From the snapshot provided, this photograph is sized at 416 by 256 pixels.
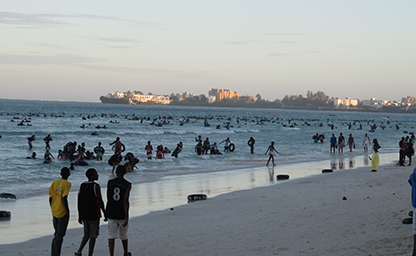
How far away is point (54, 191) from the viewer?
6.57 metres

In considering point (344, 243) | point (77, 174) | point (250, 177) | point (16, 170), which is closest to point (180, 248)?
point (344, 243)

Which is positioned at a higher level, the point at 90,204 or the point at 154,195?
the point at 90,204

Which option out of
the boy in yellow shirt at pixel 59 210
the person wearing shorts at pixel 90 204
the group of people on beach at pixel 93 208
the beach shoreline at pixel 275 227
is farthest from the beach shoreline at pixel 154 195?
the person wearing shorts at pixel 90 204

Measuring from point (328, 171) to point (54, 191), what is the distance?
16.0m

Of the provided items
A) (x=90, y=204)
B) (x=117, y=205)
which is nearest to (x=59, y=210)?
(x=90, y=204)

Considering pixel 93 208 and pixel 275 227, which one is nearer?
pixel 93 208

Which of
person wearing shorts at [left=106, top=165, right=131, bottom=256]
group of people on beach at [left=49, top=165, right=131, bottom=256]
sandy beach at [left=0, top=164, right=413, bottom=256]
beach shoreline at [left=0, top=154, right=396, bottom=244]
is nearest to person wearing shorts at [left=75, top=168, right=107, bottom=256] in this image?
group of people on beach at [left=49, top=165, right=131, bottom=256]

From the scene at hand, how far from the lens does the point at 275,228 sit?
8.38 metres

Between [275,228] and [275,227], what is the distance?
10 cm

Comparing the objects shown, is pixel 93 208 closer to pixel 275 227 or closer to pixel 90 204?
pixel 90 204

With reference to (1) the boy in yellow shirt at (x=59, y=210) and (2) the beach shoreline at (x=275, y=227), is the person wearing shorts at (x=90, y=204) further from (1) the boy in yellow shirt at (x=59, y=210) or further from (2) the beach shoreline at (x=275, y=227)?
(2) the beach shoreline at (x=275, y=227)

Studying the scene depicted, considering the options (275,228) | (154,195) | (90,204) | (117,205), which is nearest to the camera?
(117,205)

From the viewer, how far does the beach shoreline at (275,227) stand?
22.9 ft

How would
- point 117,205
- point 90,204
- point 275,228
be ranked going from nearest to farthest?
point 117,205
point 90,204
point 275,228
